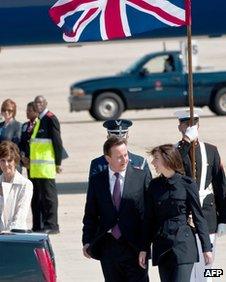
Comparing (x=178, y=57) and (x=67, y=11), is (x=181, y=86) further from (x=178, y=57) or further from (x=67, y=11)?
(x=67, y=11)

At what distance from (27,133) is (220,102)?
15354mm

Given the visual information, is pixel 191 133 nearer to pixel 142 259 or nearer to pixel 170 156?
pixel 170 156

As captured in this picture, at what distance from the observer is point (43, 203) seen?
14.7 metres

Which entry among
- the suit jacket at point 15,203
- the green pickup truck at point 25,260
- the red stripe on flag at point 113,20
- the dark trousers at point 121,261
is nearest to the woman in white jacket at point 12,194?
the suit jacket at point 15,203

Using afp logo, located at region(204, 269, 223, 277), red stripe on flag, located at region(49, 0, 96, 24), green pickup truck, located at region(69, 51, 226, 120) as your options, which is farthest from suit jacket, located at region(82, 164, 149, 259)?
green pickup truck, located at region(69, 51, 226, 120)

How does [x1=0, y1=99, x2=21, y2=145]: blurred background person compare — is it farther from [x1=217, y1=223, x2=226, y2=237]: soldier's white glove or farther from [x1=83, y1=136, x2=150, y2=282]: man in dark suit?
[x1=83, y1=136, x2=150, y2=282]: man in dark suit

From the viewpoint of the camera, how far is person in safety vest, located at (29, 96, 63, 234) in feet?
47.7

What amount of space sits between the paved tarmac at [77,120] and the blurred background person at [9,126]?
4.04 feet

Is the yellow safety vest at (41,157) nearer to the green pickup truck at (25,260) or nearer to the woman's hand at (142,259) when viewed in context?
the woman's hand at (142,259)

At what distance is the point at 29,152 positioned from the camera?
47.9 ft

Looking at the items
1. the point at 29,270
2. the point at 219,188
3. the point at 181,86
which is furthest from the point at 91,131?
the point at 29,270

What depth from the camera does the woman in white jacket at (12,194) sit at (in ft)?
32.8

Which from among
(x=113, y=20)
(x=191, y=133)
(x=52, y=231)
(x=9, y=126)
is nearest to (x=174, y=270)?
(x=191, y=133)

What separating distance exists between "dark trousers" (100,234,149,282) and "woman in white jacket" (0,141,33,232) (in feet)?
3.20
